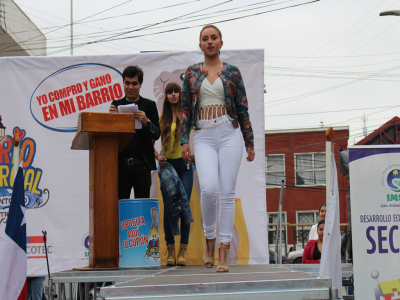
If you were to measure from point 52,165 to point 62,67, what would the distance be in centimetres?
118

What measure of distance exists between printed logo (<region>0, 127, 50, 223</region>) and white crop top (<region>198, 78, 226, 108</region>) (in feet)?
9.70

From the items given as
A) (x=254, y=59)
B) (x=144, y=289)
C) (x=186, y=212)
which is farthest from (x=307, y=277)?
(x=254, y=59)

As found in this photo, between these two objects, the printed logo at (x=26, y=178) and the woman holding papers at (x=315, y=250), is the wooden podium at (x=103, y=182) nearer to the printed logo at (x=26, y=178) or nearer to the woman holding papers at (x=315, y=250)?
the printed logo at (x=26, y=178)

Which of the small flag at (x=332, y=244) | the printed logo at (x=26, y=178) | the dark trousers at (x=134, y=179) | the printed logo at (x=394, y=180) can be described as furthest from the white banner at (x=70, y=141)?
the small flag at (x=332, y=244)

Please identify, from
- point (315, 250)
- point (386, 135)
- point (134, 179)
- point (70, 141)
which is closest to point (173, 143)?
point (134, 179)

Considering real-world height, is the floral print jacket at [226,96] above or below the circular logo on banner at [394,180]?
above

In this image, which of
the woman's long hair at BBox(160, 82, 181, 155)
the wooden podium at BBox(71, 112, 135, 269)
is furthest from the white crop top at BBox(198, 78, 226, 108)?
the woman's long hair at BBox(160, 82, 181, 155)

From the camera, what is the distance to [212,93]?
413 centimetres

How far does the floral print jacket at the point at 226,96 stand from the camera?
4125 millimetres

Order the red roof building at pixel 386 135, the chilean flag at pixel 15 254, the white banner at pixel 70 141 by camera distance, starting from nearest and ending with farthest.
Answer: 1. the chilean flag at pixel 15 254
2. the white banner at pixel 70 141
3. the red roof building at pixel 386 135

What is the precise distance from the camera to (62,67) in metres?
6.54

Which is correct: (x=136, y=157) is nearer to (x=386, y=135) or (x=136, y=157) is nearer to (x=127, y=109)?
(x=127, y=109)

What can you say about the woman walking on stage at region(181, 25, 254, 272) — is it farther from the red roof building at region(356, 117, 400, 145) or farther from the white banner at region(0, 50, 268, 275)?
the red roof building at region(356, 117, 400, 145)

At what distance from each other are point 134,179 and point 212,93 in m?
1.22
